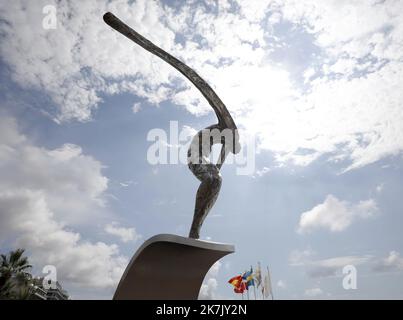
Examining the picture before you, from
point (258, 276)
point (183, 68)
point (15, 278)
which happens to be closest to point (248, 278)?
point (258, 276)

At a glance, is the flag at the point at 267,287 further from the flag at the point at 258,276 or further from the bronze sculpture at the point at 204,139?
the bronze sculpture at the point at 204,139

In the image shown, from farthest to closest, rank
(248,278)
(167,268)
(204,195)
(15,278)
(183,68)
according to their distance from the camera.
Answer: (248,278) → (15,278) → (183,68) → (204,195) → (167,268)

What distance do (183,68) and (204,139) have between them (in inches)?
85.4

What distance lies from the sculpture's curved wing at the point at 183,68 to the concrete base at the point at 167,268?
343 centimetres

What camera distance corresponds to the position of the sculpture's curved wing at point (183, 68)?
875cm

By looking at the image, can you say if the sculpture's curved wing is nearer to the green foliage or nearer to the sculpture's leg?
the sculpture's leg

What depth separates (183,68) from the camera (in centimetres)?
890

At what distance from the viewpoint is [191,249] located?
7.00m

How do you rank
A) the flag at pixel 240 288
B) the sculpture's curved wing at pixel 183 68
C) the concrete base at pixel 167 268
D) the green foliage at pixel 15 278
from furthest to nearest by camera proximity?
the flag at pixel 240 288
the green foliage at pixel 15 278
the sculpture's curved wing at pixel 183 68
the concrete base at pixel 167 268

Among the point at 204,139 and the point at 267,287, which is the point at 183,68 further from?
the point at 267,287

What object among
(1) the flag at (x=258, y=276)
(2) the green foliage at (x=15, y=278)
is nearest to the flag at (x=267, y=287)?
(1) the flag at (x=258, y=276)

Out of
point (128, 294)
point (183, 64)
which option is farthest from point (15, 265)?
point (183, 64)

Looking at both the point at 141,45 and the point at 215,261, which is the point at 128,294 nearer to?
the point at 215,261
